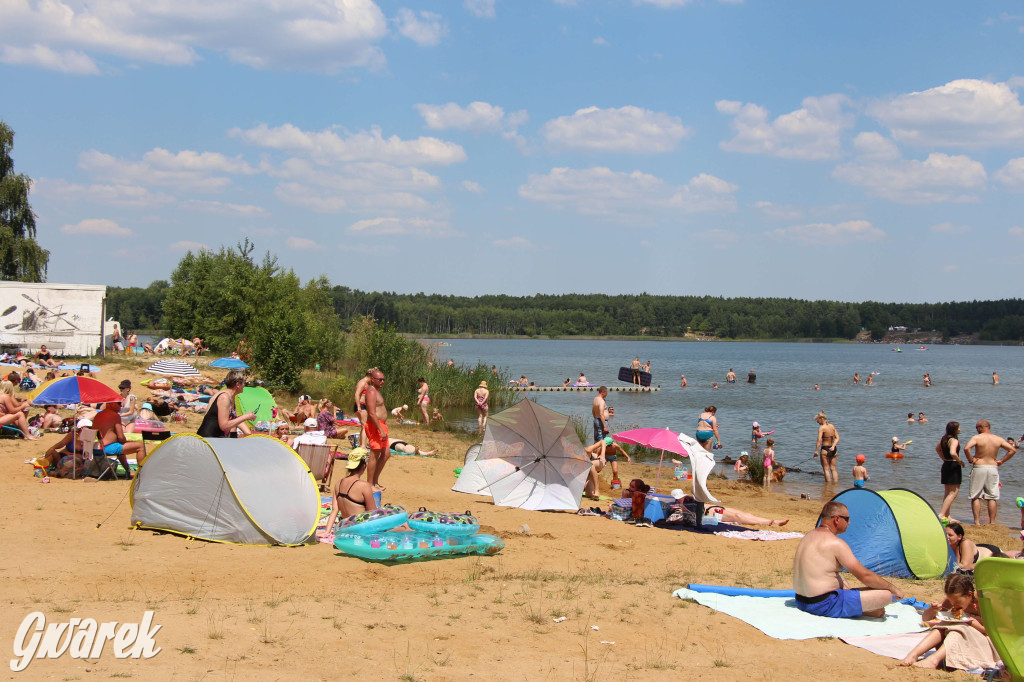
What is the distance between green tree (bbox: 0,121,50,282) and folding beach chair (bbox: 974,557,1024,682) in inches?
1670

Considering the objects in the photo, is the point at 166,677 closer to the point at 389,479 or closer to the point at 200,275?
the point at 389,479

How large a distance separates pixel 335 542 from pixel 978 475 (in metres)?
10.1

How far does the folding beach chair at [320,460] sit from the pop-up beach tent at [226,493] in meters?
2.73

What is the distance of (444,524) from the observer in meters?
8.93

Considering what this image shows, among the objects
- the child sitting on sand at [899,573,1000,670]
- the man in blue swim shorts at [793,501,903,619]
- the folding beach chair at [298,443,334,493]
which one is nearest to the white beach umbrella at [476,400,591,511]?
the folding beach chair at [298,443,334,493]

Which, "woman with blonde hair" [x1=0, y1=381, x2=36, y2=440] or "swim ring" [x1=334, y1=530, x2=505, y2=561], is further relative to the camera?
"woman with blonde hair" [x1=0, y1=381, x2=36, y2=440]

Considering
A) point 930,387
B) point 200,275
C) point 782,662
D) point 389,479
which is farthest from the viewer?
point 930,387

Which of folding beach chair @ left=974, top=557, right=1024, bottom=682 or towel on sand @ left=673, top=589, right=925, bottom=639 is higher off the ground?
folding beach chair @ left=974, top=557, right=1024, bottom=682

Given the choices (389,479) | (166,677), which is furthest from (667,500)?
(166,677)

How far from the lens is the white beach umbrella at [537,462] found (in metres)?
12.3

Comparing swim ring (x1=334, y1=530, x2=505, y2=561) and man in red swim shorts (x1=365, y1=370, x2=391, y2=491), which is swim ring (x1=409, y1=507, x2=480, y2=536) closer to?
swim ring (x1=334, y1=530, x2=505, y2=561)

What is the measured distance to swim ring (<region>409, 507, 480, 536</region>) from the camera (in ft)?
29.0

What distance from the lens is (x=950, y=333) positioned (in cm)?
15575

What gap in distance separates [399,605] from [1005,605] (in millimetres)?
4352
